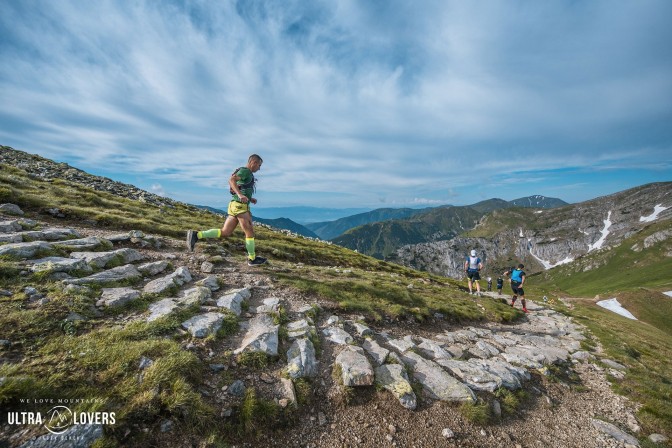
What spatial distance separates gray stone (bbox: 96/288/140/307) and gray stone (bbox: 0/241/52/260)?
3.25 m

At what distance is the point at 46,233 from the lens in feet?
39.1

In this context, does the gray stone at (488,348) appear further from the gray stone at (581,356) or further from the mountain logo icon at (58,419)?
the mountain logo icon at (58,419)

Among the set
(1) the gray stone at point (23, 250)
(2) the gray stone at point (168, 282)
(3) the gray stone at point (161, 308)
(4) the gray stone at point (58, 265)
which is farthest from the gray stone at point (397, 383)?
(1) the gray stone at point (23, 250)

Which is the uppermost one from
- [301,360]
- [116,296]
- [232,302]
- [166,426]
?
[116,296]

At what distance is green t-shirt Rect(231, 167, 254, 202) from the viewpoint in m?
12.8

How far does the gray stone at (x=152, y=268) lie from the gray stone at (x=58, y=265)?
5.21ft

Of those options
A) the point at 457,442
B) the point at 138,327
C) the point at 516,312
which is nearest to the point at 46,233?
the point at 138,327

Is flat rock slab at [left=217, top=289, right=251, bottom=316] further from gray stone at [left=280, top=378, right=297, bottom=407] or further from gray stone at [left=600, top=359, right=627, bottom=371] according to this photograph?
gray stone at [left=600, top=359, right=627, bottom=371]

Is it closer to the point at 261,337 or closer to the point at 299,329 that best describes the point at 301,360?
the point at 261,337

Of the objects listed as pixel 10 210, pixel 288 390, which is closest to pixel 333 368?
pixel 288 390

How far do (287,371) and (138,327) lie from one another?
3712 mm

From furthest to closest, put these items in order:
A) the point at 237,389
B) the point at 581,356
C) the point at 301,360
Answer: the point at 581,356, the point at 301,360, the point at 237,389

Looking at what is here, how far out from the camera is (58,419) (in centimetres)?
431

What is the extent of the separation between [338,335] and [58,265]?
8856 millimetres
